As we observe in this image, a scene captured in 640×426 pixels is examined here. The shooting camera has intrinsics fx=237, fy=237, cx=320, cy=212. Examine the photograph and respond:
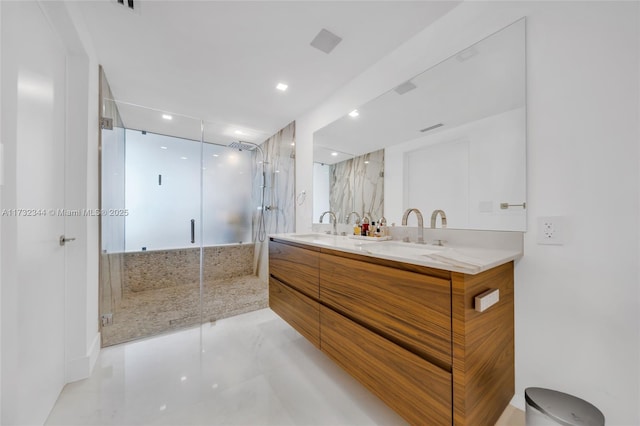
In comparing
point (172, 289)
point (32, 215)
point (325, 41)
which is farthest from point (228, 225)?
point (325, 41)

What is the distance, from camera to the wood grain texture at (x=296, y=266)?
167cm

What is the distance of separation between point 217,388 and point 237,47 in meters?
2.33

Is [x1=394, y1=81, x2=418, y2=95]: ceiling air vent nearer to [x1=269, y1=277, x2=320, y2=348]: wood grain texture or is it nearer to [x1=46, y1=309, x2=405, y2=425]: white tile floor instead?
[x1=269, y1=277, x2=320, y2=348]: wood grain texture

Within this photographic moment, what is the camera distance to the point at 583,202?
1.02 m

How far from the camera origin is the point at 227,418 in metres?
1.24

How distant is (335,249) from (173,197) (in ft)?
7.71

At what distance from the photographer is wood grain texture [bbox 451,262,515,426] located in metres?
0.88

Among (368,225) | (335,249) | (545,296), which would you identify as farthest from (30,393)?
(545,296)

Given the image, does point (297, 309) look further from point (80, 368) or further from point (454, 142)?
point (454, 142)

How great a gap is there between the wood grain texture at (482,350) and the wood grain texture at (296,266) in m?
0.92

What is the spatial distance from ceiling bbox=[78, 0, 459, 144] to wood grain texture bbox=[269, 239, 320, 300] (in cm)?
150

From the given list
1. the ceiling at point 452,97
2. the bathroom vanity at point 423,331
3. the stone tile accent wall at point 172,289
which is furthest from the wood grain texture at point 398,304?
the stone tile accent wall at point 172,289

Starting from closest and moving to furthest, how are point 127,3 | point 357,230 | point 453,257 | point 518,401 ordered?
point 453,257
point 518,401
point 127,3
point 357,230

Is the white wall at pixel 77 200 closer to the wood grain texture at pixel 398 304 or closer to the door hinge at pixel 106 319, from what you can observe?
the door hinge at pixel 106 319
